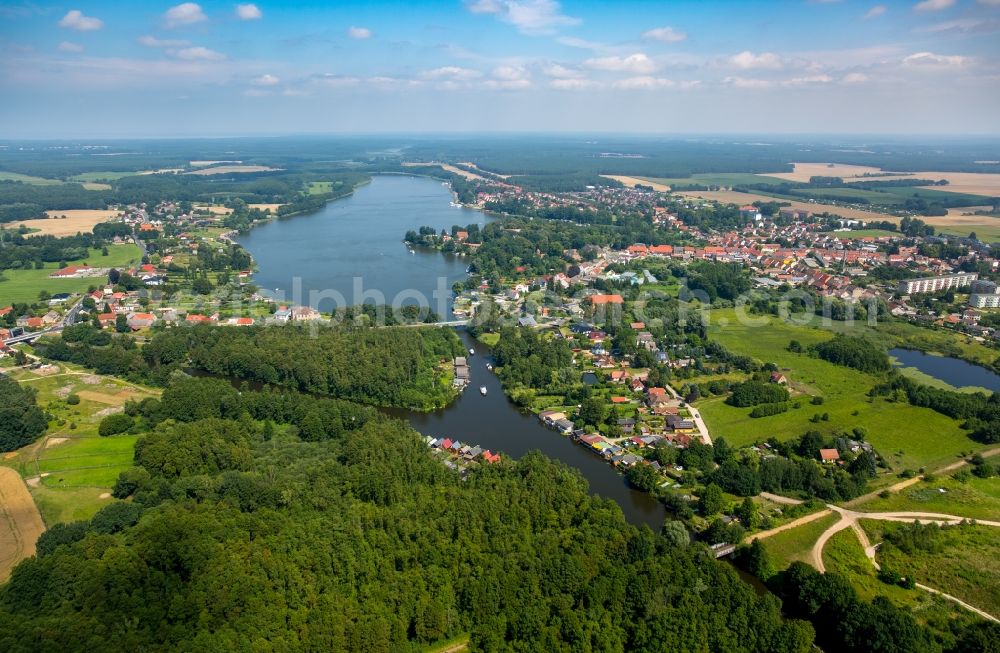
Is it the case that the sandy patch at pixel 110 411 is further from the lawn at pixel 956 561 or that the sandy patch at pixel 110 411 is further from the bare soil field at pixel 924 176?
the bare soil field at pixel 924 176

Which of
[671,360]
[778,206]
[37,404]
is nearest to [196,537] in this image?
[37,404]

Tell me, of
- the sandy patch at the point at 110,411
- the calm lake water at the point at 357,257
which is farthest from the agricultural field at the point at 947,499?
the sandy patch at the point at 110,411

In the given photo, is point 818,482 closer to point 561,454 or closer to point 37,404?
point 561,454

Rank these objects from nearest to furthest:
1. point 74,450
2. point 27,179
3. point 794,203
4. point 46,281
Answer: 1. point 74,450
2. point 46,281
3. point 794,203
4. point 27,179

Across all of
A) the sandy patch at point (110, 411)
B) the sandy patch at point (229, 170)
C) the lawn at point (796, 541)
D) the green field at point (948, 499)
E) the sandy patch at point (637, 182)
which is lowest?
the lawn at point (796, 541)

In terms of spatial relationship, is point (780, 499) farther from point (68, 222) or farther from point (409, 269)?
point (68, 222)

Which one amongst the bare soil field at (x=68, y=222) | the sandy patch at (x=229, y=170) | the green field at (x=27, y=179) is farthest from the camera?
the sandy patch at (x=229, y=170)

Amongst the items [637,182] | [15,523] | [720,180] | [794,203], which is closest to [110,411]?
[15,523]
